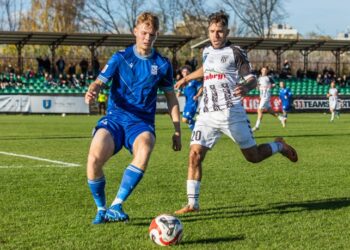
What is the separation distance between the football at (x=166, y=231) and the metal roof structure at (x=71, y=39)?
35.2m

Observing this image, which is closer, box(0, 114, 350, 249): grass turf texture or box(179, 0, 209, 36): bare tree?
box(0, 114, 350, 249): grass turf texture

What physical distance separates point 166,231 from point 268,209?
7.17 ft

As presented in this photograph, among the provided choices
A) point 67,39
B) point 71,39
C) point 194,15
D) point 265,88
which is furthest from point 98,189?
point 194,15

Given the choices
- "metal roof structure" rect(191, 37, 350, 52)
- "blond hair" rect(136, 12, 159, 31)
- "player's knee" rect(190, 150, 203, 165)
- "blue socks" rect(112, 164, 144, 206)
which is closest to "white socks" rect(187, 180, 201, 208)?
"player's knee" rect(190, 150, 203, 165)

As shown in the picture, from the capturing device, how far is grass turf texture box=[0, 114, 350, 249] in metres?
6.09

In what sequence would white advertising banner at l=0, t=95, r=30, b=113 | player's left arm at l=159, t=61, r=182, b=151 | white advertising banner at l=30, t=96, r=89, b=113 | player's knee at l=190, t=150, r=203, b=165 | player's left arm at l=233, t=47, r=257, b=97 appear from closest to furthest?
player's left arm at l=159, t=61, r=182, b=151
player's left arm at l=233, t=47, r=257, b=97
player's knee at l=190, t=150, r=203, b=165
white advertising banner at l=0, t=95, r=30, b=113
white advertising banner at l=30, t=96, r=89, b=113

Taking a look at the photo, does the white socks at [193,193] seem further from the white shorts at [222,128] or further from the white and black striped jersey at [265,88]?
the white and black striped jersey at [265,88]

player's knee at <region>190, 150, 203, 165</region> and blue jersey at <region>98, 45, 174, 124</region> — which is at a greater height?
blue jersey at <region>98, 45, 174, 124</region>

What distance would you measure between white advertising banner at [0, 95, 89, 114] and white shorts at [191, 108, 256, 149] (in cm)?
3079

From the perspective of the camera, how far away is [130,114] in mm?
7113

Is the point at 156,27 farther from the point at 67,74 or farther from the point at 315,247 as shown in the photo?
the point at 67,74

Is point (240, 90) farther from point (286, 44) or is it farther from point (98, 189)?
point (286, 44)

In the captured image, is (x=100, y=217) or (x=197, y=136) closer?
(x=100, y=217)

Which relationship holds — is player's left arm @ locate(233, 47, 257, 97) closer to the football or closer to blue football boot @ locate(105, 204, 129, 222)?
blue football boot @ locate(105, 204, 129, 222)
